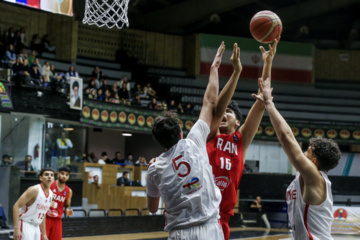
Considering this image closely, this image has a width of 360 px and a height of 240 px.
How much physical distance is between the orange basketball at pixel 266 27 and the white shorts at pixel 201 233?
7.04 ft

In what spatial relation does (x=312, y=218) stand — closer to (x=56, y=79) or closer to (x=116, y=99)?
(x=56, y=79)

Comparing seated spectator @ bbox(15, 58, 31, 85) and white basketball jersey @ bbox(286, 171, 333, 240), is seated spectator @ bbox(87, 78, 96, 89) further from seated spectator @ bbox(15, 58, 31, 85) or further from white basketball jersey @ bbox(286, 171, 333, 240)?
white basketball jersey @ bbox(286, 171, 333, 240)

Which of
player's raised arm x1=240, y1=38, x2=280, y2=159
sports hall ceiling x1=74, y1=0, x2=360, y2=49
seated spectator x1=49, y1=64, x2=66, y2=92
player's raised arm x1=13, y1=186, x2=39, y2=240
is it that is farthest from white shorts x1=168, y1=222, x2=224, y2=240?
sports hall ceiling x1=74, y1=0, x2=360, y2=49

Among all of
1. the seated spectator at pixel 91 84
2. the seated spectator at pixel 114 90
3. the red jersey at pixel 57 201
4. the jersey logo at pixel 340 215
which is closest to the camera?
the red jersey at pixel 57 201

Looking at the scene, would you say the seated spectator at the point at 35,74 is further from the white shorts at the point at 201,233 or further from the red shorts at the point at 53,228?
the white shorts at the point at 201,233

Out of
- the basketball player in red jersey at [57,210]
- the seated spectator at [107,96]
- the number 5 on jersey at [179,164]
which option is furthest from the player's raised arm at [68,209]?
the seated spectator at [107,96]

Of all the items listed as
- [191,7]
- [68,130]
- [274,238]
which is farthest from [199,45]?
[274,238]

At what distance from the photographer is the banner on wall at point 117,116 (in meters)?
18.7

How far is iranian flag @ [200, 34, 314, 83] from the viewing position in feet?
83.7

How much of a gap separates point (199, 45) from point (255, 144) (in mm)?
5161

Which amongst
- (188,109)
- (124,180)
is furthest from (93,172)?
(188,109)

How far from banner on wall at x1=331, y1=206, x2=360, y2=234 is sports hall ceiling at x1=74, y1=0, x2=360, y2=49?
10.7 metres

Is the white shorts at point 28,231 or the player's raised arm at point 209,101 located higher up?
the player's raised arm at point 209,101

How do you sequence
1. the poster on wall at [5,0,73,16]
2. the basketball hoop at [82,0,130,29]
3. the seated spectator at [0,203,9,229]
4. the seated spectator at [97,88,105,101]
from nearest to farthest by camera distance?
the basketball hoop at [82,0,130,29] → the poster on wall at [5,0,73,16] → the seated spectator at [0,203,9,229] → the seated spectator at [97,88,105,101]
